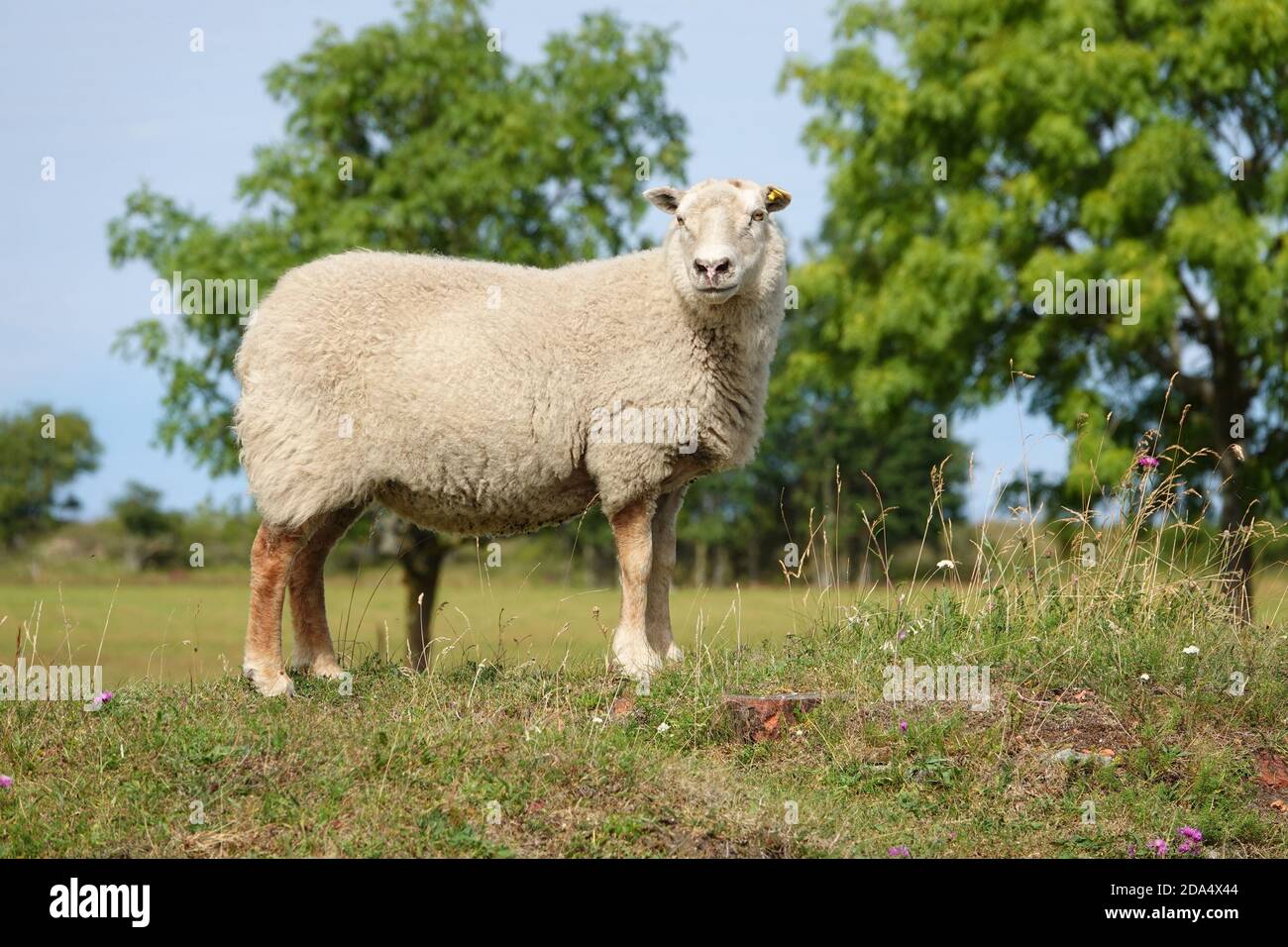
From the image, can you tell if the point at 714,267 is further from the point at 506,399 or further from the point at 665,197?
the point at 506,399

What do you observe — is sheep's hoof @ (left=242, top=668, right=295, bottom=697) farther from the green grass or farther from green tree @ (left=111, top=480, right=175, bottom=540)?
green tree @ (left=111, top=480, right=175, bottom=540)

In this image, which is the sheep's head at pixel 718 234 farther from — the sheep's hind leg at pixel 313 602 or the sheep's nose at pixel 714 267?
the sheep's hind leg at pixel 313 602

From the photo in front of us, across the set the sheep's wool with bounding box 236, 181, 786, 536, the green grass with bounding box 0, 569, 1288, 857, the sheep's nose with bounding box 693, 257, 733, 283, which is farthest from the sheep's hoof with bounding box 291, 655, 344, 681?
the sheep's nose with bounding box 693, 257, 733, 283

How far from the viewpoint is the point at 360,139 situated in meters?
20.4

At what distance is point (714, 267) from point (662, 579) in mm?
1964

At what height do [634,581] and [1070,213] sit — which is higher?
[1070,213]

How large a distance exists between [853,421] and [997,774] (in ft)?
121

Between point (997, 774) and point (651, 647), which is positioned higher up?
point (651, 647)

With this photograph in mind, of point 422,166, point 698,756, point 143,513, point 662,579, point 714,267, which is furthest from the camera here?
point 143,513

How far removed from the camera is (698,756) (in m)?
6.80

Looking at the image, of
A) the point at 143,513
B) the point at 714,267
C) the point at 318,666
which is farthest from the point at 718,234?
the point at 143,513
